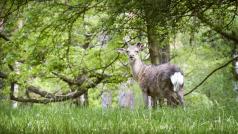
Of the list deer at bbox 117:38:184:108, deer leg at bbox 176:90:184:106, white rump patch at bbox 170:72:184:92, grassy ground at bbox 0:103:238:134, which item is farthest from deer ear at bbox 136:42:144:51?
grassy ground at bbox 0:103:238:134

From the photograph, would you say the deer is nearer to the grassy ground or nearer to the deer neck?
the deer neck

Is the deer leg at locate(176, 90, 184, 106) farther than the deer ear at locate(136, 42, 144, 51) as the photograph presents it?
No

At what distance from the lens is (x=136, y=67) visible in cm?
1429

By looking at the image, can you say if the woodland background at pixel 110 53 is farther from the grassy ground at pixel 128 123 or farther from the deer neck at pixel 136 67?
the deer neck at pixel 136 67

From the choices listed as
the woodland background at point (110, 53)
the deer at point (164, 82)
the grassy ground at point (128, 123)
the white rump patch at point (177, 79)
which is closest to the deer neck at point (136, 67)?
the deer at point (164, 82)

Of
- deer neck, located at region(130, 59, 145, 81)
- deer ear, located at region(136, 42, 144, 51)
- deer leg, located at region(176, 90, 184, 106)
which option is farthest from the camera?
deer ear, located at region(136, 42, 144, 51)

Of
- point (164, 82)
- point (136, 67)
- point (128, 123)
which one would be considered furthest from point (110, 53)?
point (128, 123)

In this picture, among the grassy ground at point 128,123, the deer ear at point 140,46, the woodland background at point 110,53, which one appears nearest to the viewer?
the grassy ground at point 128,123

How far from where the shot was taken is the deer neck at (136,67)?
46.0 ft

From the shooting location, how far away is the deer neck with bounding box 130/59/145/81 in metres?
14.0

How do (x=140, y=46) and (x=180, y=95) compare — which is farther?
(x=140, y=46)

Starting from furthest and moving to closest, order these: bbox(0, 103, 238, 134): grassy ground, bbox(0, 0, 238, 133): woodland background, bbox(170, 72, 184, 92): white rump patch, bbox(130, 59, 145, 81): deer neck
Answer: bbox(130, 59, 145, 81): deer neck < bbox(170, 72, 184, 92): white rump patch < bbox(0, 0, 238, 133): woodland background < bbox(0, 103, 238, 134): grassy ground

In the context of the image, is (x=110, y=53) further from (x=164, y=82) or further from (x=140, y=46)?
(x=164, y=82)

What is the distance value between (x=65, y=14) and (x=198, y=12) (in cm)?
276
